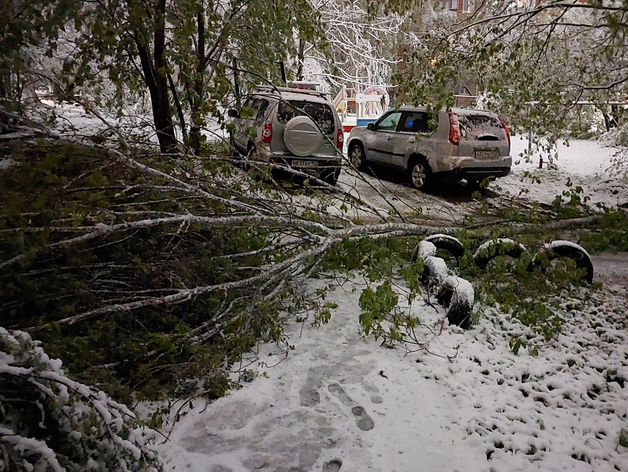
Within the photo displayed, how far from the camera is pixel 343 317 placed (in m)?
4.15

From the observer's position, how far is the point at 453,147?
909 cm

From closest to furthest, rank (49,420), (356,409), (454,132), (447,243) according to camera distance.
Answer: (49,420), (356,409), (447,243), (454,132)

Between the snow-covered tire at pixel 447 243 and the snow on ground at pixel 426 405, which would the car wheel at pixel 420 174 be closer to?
the snow-covered tire at pixel 447 243

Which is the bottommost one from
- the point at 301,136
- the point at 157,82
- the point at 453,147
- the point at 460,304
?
the point at 460,304

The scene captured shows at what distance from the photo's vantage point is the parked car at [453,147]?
9.12 metres

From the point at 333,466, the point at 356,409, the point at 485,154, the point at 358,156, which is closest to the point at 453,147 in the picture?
the point at 485,154

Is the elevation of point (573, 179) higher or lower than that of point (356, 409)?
higher

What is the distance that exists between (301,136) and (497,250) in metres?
3.59

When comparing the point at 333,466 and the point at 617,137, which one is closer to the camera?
the point at 333,466

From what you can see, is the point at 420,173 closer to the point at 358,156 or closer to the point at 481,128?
the point at 481,128

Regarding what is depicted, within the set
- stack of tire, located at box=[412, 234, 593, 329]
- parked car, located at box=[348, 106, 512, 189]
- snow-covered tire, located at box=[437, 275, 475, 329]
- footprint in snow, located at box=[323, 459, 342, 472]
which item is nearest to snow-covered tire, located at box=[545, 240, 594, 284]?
stack of tire, located at box=[412, 234, 593, 329]

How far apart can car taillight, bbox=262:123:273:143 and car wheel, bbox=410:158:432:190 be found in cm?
354

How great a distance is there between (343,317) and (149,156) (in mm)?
2343

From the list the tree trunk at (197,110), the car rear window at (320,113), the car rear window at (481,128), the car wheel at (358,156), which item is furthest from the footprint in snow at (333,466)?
the car wheel at (358,156)
